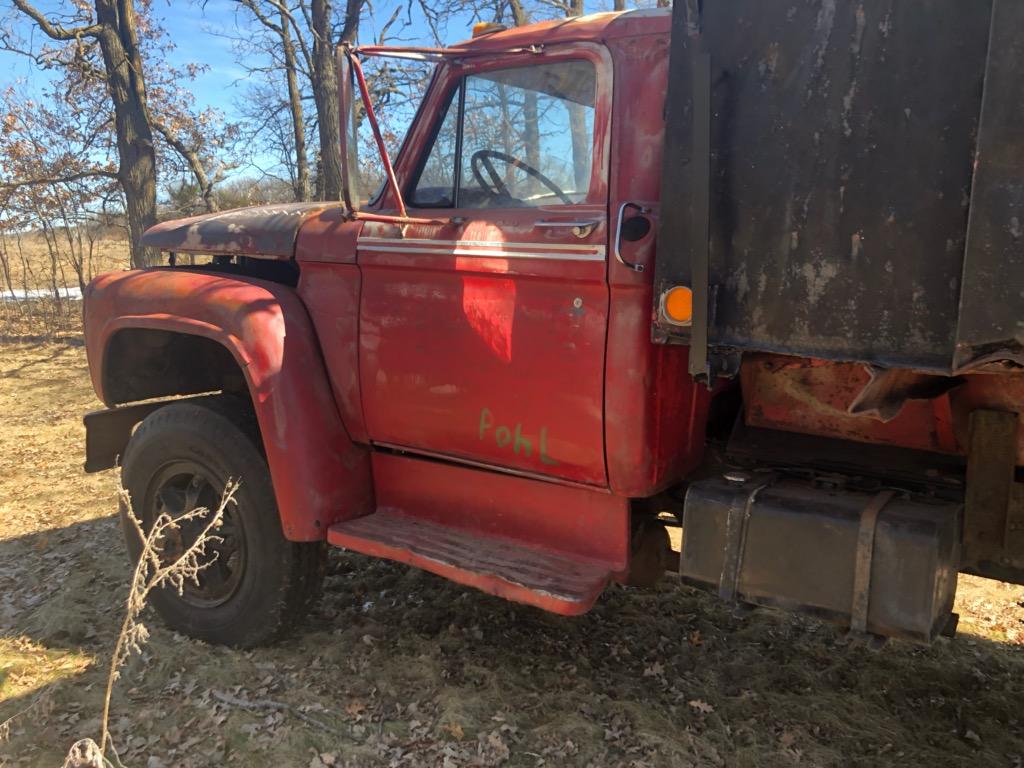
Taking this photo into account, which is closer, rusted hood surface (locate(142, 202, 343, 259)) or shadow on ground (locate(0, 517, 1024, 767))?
shadow on ground (locate(0, 517, 1024, 767))

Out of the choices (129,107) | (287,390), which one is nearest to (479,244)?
(287,390)

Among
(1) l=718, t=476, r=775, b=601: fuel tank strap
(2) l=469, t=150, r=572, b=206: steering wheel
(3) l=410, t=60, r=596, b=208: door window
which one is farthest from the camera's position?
(2) l=469, t=150, r=572, b=206: steering wheel

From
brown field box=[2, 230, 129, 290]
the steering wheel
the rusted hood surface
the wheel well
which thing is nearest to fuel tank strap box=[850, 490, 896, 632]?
the steering wheel

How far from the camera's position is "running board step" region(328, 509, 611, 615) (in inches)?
103

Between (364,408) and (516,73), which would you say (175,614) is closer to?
(364,408)

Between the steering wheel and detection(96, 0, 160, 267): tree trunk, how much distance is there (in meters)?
10.0

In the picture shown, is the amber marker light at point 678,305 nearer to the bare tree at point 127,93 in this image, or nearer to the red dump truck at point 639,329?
the red dump truck at point 639,329

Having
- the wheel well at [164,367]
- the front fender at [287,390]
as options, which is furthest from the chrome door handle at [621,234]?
the wheel well at [164,367]

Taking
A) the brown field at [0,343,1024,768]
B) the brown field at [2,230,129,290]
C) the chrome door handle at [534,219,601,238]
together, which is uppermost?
the chrome door handle at [534,219,601,238]

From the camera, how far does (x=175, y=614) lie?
140 inches

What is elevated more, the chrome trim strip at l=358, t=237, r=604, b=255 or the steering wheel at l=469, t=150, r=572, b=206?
the steering wheel at l=469, t=150, r=572, b=206

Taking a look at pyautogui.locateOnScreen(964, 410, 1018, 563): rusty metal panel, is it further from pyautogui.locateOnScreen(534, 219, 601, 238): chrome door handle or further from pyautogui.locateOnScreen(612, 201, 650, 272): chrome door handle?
pyautogui.locateOnScreen(534, 219, 601, 238): chrome door handle

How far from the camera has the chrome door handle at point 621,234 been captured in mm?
2455

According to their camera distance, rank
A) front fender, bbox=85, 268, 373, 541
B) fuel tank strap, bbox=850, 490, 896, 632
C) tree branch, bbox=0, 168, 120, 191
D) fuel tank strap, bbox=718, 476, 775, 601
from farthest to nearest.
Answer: tree branch, bbox=0, 168, 120, 191 < front fender, bbox=85, 268, 373, 541 < fuel tank strap, bbox=718, 476, 775, 601 < fuel tank strap, bbox=850, 490, 896, 632
